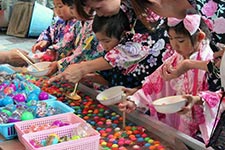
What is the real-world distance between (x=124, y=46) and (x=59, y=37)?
3.11ft

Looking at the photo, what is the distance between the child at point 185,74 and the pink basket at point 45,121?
0.19 meters

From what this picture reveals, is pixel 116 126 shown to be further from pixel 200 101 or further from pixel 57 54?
pixel 57 54

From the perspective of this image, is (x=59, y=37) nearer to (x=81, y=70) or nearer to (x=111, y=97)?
(x=81, y=70)

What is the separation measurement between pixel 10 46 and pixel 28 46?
0.20 metres

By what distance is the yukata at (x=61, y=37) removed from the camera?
8.12 ft

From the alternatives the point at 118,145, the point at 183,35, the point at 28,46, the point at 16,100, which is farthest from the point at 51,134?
the point at 28,46

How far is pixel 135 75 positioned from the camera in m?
1.94

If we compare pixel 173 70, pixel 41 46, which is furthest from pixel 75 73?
pixel 41 46

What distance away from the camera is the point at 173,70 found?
1642 mm

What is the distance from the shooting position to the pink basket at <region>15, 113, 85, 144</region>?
1.45m

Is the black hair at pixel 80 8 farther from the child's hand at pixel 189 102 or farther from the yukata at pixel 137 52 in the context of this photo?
the child's hand at pixel 189 102

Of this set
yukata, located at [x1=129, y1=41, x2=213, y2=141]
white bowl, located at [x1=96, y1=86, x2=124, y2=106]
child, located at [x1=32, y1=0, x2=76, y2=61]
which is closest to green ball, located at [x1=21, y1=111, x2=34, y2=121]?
white bowl, located at [x1=96, y1=86, x2=124, y2=106]

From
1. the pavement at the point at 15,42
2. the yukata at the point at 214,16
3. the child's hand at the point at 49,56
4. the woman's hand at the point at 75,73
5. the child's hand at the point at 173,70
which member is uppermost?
the yukata at the point at 214,16

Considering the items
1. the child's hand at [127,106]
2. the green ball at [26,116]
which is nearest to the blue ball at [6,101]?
the green ball at [26,116]
